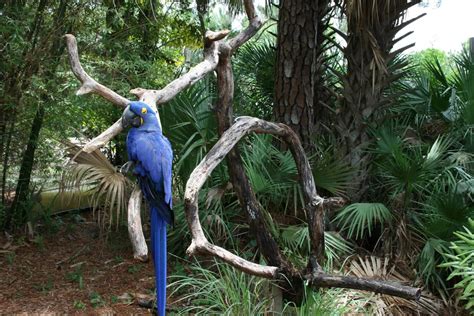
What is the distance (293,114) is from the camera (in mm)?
5238

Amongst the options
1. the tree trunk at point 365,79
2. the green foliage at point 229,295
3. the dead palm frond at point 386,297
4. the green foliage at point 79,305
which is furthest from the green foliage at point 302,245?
the green foliage at point 79,305

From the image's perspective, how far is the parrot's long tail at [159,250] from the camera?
8.46ft

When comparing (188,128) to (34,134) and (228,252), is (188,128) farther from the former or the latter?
(228,252)

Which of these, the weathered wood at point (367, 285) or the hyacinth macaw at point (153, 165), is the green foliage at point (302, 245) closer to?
the weathered wood at point (367, 285)

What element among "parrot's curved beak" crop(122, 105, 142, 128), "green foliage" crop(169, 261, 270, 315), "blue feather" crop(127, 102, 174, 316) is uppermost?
"parrot's curved beak" crop(122, 105, 142, 128)

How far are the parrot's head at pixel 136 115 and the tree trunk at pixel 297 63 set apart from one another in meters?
2.88

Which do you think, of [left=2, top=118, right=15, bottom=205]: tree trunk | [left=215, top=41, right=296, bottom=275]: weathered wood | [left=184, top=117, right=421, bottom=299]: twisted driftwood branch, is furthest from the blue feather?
[left=2, top=118, right=15, bottom=205]: tree trunk

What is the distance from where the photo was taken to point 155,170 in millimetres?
2547

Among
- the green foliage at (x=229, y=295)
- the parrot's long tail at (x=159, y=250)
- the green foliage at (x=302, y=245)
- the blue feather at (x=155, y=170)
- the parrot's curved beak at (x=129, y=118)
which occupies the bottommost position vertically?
the green foliage at (x=229, y=295)

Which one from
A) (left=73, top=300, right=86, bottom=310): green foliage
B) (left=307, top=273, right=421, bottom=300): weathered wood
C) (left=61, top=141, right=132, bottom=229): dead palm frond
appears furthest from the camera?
(left=61, top=141, right=132, bottom=229): dead palm frond

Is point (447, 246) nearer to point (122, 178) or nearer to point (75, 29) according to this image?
point (122, 178)

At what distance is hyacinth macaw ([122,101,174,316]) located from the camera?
248 cm

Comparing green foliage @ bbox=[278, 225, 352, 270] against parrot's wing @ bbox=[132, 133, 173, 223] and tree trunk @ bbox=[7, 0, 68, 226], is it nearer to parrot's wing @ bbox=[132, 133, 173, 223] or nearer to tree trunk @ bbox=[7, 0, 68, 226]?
parrot's wing @ bbox=[132, 133, 173, 223]

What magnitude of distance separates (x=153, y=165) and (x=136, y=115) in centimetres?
23
